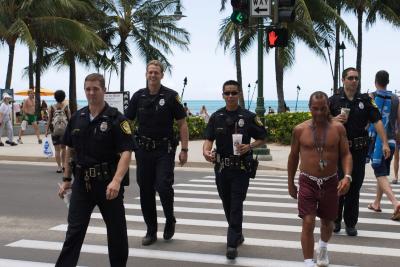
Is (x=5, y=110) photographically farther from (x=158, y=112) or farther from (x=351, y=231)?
(x=351, y=231)

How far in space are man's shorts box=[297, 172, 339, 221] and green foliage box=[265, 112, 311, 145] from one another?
14905 mm

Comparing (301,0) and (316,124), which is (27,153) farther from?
(301,0)

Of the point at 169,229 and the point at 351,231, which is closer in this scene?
the point at 169,229

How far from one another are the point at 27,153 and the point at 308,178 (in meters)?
13.1

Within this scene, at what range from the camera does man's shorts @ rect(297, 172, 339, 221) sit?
5.24 meters

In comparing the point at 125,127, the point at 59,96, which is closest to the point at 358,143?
the point at 125,127

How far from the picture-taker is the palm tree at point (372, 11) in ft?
120

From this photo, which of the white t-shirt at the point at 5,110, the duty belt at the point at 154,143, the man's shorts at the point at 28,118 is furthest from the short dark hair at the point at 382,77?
the man's shorts at the point at 28,118

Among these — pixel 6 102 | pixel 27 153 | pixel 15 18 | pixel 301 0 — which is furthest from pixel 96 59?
pixel 27 153

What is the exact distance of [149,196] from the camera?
6531 mm

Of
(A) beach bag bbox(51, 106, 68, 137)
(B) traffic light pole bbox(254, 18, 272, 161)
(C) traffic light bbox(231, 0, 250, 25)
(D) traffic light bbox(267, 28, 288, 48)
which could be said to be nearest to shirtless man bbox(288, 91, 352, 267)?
(A) beach bag bbox(51, 106, 68, 137)

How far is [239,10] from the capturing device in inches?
540

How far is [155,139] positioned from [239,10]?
7.95 metres

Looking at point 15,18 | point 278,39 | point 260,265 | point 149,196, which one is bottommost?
point 260,265
